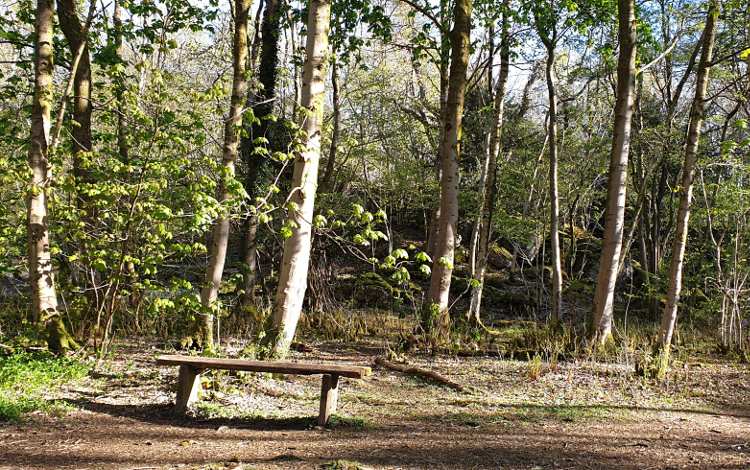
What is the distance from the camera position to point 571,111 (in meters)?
16.7

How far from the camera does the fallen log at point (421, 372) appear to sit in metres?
6.72

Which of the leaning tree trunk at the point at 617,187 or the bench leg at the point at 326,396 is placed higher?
the leaning tree trunk at the point at 617,187

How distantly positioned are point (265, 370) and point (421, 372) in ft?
9.78

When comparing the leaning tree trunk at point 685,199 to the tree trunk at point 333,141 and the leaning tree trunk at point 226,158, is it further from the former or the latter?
the tree trunk at point 333,141

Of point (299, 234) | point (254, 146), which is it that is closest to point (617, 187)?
point (299, 234)

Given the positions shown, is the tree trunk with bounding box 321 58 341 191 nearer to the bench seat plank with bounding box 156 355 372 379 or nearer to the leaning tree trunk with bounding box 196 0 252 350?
the leaning tree trunk with bounding box 196 0 252 350

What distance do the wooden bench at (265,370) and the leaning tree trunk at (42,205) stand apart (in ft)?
6.78

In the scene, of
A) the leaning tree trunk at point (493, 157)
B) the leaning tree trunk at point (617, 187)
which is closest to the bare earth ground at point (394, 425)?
the leaning tree trunk at point (617, 187)

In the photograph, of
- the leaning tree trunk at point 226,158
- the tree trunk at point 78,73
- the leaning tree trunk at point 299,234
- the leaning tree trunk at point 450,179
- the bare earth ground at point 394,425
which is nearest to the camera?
the bare earth ground at point 394,425

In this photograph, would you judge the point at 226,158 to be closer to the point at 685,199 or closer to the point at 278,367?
the point at 278,367

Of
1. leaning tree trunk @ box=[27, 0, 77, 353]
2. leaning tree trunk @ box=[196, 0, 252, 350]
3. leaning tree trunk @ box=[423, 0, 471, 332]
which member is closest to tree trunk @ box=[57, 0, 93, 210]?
leaning tree trunk @ box=[27, 0, 77, 353]

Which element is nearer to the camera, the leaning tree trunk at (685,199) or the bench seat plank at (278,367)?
the bench seat plank at (278,367)

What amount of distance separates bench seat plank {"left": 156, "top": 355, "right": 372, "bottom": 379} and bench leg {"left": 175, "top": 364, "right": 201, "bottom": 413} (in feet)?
0.36

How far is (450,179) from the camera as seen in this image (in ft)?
30.3
